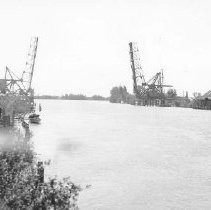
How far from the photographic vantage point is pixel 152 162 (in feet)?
136

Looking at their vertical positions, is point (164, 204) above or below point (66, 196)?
below

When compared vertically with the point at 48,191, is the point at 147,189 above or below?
below

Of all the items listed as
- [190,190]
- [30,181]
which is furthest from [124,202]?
[30,181]

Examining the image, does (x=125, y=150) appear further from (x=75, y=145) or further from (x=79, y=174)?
(x=79, y=174)

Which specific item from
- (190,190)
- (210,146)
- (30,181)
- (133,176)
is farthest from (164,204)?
(210,146)

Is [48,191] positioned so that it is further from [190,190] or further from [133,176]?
[133,176]

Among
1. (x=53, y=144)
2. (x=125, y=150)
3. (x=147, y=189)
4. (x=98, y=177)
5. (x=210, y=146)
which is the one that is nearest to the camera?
(x=147, y=189)

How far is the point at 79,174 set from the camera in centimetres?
3366

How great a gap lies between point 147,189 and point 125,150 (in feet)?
70.8

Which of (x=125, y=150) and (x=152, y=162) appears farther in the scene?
(x=125, y=150)

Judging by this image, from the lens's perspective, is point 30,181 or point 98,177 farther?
point 98,177

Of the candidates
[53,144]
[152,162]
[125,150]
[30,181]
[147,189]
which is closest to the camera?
[30,181]

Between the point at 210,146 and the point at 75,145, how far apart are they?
1999 centimetres

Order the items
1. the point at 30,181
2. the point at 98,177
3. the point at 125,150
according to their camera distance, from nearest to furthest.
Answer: the point at 30,181, the point at 98,177, the point at 125,150
